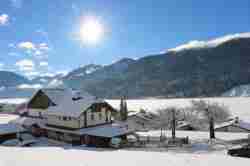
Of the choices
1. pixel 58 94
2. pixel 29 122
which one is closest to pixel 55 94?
pixel 58 94

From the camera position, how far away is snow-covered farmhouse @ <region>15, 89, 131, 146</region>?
36312 millimetres

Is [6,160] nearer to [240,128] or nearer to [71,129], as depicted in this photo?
[71,129]

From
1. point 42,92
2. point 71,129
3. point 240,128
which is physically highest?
point 42,92

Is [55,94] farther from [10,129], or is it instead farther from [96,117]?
[96,117]

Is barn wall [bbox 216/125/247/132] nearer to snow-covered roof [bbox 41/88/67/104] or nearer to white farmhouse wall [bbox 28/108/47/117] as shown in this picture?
snow-covered roof [bbox 41/88/67/104]

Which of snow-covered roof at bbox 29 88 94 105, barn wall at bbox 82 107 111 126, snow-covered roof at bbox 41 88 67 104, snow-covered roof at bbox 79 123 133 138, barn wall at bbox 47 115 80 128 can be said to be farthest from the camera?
snow-covered roof at bbox 41 88 67 104

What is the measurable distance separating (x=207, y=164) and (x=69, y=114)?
2731cm

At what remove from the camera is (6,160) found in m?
16.7

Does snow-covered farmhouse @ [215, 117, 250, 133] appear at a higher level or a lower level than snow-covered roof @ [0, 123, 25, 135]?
lower

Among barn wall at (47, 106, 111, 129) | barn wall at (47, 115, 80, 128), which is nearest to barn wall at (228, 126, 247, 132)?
barn wall at (47, 106, 111, 129)

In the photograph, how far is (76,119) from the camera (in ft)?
123

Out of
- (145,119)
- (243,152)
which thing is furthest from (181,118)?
(243,152)

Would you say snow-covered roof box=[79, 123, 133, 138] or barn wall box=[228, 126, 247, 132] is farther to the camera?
barn wall box=[228, 126, 247, 132]

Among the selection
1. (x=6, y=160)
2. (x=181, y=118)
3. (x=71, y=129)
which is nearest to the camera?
(x=6, y=160)
